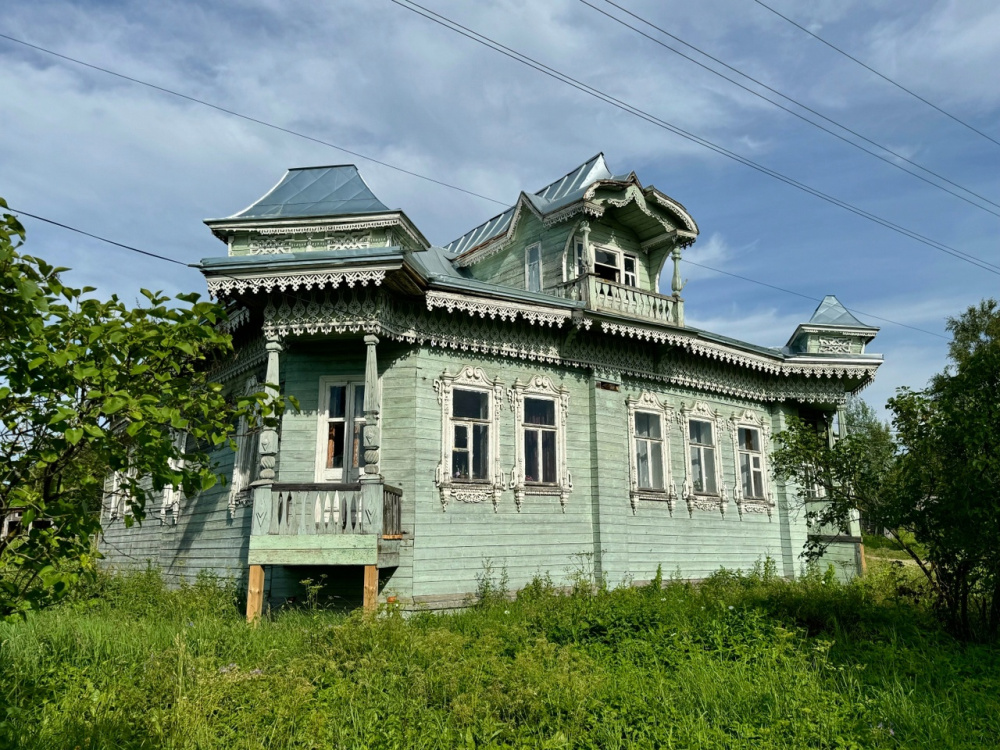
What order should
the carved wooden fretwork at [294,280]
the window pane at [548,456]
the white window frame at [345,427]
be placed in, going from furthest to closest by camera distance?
1. the window pane at [548,456]
2. the white window frame at [345,427]
3. the carved wooden fretwork at [294,280]

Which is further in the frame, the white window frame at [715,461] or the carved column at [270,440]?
the white window frame at [715,461]

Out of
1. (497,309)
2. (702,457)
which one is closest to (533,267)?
(497,309)

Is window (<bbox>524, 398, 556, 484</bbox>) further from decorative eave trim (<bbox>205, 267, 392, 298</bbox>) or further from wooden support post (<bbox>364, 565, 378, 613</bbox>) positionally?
decorative eave trim (<bbox>205, 267, 392, 298</bbox>)

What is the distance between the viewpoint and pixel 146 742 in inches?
209

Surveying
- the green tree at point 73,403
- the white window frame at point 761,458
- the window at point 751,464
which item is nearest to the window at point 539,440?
the white window frame at point 761,458

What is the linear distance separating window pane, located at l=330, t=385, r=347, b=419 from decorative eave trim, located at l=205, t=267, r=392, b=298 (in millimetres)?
2014

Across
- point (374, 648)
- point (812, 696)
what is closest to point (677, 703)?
point (812, 696)

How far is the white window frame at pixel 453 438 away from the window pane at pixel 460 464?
0.17m

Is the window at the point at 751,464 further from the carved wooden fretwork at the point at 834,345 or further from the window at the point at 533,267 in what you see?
the window at the point at 533,267

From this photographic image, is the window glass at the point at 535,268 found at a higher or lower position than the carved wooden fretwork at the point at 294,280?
higher

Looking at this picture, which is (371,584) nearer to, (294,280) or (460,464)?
(460,464)

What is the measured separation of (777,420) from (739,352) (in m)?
2.59

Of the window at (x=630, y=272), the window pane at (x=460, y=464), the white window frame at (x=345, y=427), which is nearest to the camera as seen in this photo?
the white window frame at (x=345, y=427)

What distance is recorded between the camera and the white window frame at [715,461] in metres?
15.4
